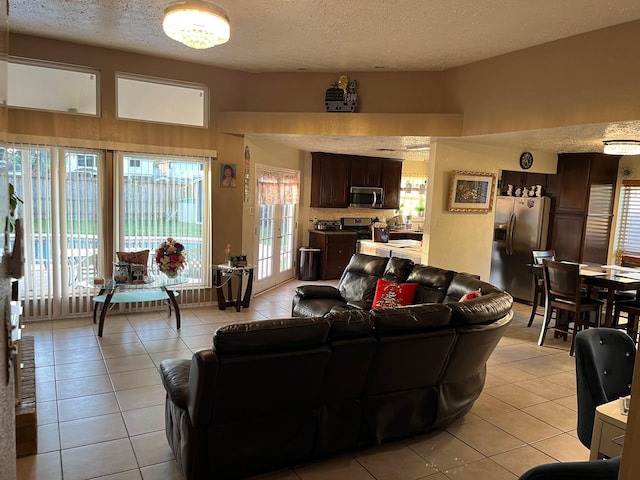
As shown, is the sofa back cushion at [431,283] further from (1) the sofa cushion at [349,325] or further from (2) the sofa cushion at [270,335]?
(2) the sofa cushion at [270,335]

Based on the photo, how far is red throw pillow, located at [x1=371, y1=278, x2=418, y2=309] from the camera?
14.6 ft

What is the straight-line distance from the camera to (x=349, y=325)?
2586 millimetres

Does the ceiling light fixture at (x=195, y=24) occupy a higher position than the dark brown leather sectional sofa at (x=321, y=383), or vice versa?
the ceiling light fixture at (x=195, y=24)

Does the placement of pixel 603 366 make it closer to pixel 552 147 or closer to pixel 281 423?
pixel 281 423

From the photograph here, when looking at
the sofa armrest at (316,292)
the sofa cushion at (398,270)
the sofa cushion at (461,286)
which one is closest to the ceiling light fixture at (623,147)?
the sofa cushion at (461,286)

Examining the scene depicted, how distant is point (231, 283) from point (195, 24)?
3.58 meters

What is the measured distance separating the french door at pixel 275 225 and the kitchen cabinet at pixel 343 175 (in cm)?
54

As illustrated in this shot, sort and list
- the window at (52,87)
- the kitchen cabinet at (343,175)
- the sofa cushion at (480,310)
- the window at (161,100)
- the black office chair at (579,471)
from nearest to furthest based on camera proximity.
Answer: the black office chair at (579,471) → the sofa cushion at (480,310) → the window at (52,87) → the window at (161,100) → the kitchen cabinet at (343,175)

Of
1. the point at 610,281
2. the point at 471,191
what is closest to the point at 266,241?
the point at 471,191

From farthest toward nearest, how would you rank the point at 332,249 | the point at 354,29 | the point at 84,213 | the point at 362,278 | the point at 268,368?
1. the point at 332,249
2. the point at 84,213
3. the point at 362,278
4. the point at 354,29
5. the point at 268,368

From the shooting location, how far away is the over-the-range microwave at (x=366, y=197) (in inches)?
343

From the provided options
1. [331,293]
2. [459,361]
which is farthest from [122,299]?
[459,361]

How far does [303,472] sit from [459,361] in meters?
1.21

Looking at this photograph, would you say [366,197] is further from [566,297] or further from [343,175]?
[566,297]
